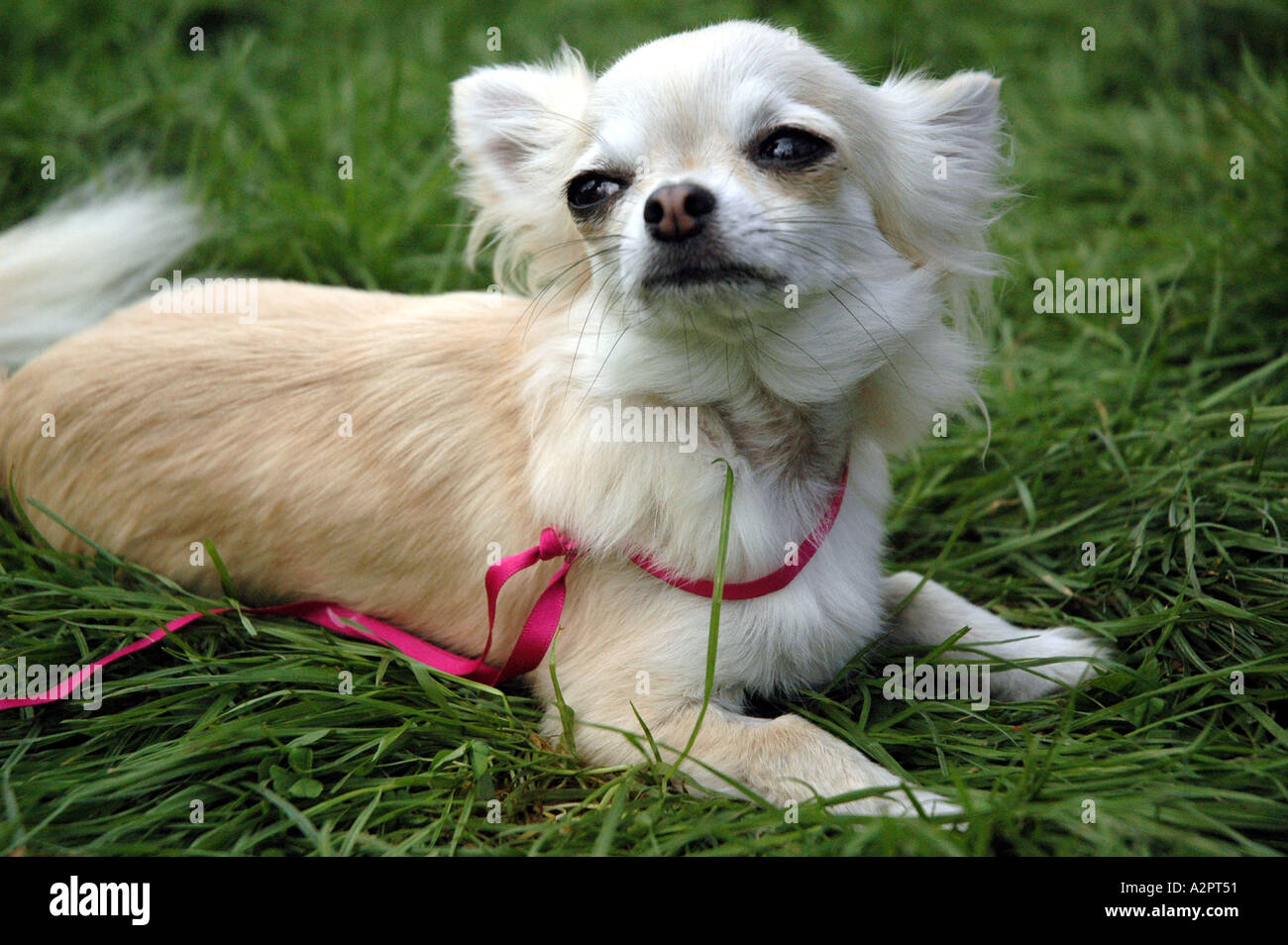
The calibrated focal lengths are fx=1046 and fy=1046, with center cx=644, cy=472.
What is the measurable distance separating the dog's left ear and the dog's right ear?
38.8 inches

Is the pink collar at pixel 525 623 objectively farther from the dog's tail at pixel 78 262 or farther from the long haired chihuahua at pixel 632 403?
the dog's tail at pixel 78 262

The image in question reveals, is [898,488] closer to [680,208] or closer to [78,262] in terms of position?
[680,208]

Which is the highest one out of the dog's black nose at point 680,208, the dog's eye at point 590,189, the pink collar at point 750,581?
the dog's eye at point 590,189

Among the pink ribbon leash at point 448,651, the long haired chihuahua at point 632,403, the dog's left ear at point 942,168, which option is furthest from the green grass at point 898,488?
the dog's left ear at point 942,168

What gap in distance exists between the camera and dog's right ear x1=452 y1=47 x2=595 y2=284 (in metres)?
3.29

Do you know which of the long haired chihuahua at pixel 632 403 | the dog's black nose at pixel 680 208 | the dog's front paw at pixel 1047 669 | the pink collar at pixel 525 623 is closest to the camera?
the dog's black nose at pixel 680 208

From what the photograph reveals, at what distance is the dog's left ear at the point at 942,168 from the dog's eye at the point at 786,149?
29 cm

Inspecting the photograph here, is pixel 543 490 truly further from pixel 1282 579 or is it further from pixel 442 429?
pixel 1282 579

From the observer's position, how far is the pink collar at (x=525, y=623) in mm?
2830

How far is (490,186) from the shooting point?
3.38 meters

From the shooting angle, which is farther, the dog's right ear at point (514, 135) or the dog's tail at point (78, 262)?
the dog's tail at point (78, 262)

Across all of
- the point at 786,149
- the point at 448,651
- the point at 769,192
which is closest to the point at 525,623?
the point at 448,651

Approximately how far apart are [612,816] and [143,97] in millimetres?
4741
